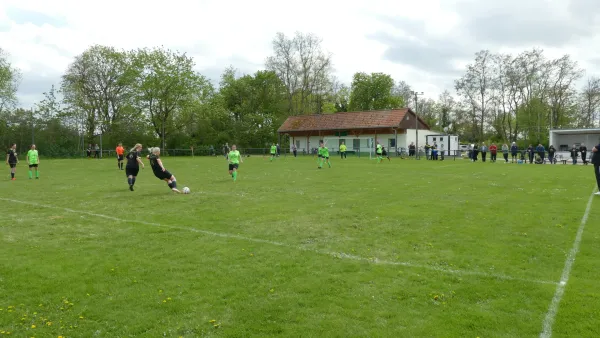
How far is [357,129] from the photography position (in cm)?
5497

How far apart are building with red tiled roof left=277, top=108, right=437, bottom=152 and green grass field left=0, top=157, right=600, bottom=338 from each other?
40.2 meters

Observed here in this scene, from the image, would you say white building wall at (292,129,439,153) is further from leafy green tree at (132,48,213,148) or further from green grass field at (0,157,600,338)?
green grass field at (0,157,600,338)

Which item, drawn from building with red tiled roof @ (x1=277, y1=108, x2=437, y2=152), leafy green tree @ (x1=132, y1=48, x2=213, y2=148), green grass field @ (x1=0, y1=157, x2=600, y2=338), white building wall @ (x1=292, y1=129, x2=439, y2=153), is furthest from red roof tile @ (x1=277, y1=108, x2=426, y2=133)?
green grass field @ (x1=0, y1=157, x2=600, y2=338)

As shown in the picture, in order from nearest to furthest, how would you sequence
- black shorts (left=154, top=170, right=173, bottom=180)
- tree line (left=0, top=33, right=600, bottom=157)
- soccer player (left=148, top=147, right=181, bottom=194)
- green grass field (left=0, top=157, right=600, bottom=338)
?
green grass field (left=0, top=157, right=600, bottom=338), soccer player (left=148, top=147, right=181, bottom=194), black shorts (left=154, top=170, right=173, bottom=180), tree line (left=0, top=33, right=600, bottom=157)

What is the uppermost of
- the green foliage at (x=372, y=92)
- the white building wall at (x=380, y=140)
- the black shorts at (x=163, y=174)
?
the green foliage at (x=372, y=92)

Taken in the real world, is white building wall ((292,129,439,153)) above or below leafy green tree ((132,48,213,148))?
below

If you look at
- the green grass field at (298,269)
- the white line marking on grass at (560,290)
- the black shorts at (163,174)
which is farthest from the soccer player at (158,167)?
the white line marking on grass at (560,290)

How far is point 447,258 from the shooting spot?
21.2ft

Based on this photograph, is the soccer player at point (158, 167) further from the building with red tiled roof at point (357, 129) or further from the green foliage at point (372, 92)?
the green foliage at point (372, 92)

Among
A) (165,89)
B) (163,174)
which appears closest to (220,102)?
(165,89)

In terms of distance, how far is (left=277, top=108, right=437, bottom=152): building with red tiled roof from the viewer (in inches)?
2039

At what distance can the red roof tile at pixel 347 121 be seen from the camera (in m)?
52.1

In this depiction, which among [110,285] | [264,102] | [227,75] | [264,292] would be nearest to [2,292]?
[110,285]

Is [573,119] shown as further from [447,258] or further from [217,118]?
[447,258]
